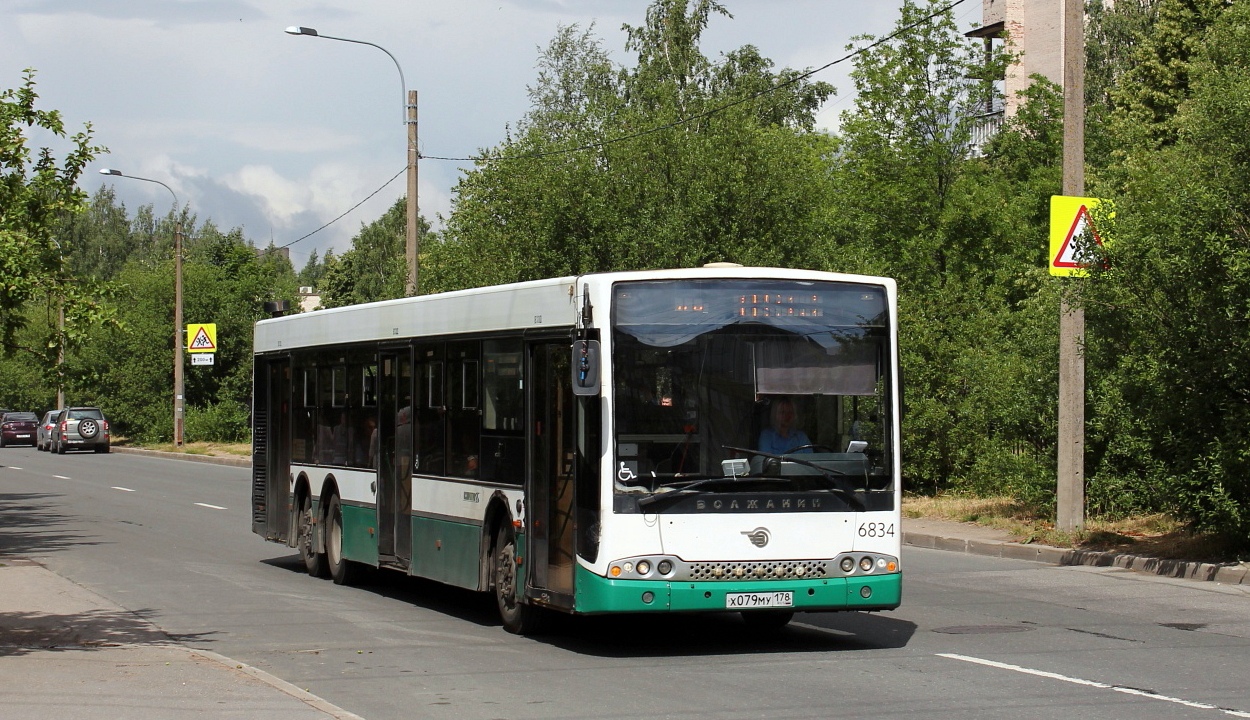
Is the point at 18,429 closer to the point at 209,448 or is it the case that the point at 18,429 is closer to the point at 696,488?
the point at 209,448

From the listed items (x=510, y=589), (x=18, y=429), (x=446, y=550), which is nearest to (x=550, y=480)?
(x=510, y=589)

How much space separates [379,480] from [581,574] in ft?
14.9

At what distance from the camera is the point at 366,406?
15.0 meters

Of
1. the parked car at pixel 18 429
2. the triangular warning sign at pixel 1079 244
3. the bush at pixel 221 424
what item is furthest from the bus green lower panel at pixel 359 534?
the parked car at pixel 18 429

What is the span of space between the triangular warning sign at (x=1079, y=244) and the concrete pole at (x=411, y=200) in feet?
44.8

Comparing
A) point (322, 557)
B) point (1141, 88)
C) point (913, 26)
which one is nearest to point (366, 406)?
point (322, 557)

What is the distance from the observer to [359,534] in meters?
15.1

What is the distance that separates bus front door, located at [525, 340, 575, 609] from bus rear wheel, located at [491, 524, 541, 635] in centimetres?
32

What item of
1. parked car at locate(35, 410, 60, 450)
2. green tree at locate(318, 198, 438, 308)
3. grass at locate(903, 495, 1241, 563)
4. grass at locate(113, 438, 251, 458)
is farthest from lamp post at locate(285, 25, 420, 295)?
green tree at locate(318, 198, 438, 308)

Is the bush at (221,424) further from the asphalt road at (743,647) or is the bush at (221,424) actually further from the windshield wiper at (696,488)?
the windshield wiper at (696,488)

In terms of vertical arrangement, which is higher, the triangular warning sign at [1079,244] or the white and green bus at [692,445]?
the triangular warning sign at [1079,244]

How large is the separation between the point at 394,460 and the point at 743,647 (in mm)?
4409

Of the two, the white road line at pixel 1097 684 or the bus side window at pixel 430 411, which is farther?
the bus side window at pixel 430 411

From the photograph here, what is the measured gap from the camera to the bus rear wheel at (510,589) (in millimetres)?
11625
